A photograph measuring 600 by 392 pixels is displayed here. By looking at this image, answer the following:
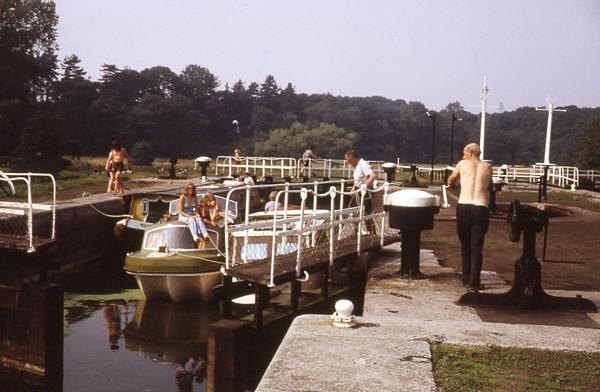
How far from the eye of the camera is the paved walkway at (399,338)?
4645 millimetres

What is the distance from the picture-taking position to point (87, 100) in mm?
97375

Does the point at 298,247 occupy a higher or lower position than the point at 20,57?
lower

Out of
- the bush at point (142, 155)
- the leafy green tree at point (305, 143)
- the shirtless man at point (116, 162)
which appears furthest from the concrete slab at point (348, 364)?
the leafy green tree at point (305, 143)

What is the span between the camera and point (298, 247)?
9.25 meters

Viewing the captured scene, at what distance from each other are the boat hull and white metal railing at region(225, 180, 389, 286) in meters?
2.21

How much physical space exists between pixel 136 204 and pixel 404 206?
12.6m

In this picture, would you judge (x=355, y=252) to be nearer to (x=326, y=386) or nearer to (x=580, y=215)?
(x=326, y=386)

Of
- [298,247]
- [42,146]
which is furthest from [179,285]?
[42,146]

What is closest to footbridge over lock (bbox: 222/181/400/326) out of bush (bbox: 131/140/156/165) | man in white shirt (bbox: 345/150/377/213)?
man in white shirt (bbox: 345/150/377/213)

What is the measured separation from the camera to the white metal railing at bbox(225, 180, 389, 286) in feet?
29.8

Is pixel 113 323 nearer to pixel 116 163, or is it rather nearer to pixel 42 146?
pixel 116 163

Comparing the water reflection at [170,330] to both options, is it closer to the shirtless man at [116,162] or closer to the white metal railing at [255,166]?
the shirtless man at [116,162]

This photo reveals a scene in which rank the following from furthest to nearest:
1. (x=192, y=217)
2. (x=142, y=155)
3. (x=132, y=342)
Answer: (x=142, y=155), (x=192, y=217), (x=132, y=342)

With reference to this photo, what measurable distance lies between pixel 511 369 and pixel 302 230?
4.72m
